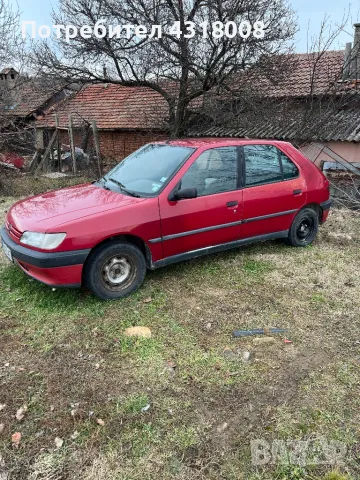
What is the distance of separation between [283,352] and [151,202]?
6.41 ft

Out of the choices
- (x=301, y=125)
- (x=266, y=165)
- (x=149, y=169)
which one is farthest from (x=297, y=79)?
(x=149, y=169)

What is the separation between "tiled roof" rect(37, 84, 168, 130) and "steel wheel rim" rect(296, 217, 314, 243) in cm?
973

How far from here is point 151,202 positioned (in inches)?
152

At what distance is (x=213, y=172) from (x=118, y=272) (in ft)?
5.34

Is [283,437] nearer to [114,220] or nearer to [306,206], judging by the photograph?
[114,220]

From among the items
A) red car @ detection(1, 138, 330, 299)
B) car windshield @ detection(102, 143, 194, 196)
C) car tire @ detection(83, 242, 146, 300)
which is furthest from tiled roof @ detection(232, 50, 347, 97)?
car tire @ detection(83, 242, 146, 300)

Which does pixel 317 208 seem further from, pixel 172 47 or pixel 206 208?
pixel 172 47

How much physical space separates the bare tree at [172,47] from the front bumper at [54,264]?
31.1ft

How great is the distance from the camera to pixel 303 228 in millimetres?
5512

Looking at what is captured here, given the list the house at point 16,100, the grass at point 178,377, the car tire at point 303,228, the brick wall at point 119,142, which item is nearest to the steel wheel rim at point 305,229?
the car tire at point 303,228

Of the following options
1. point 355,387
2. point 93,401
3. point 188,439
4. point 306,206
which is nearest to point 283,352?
point 355,387

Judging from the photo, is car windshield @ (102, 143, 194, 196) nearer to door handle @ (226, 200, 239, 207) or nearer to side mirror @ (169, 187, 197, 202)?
side mirror @ (169, 187, 197, 202)

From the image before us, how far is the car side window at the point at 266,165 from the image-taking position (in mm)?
4652

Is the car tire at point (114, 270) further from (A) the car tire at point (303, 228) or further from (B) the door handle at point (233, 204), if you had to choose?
(A) the car tire at point (303, 228)
